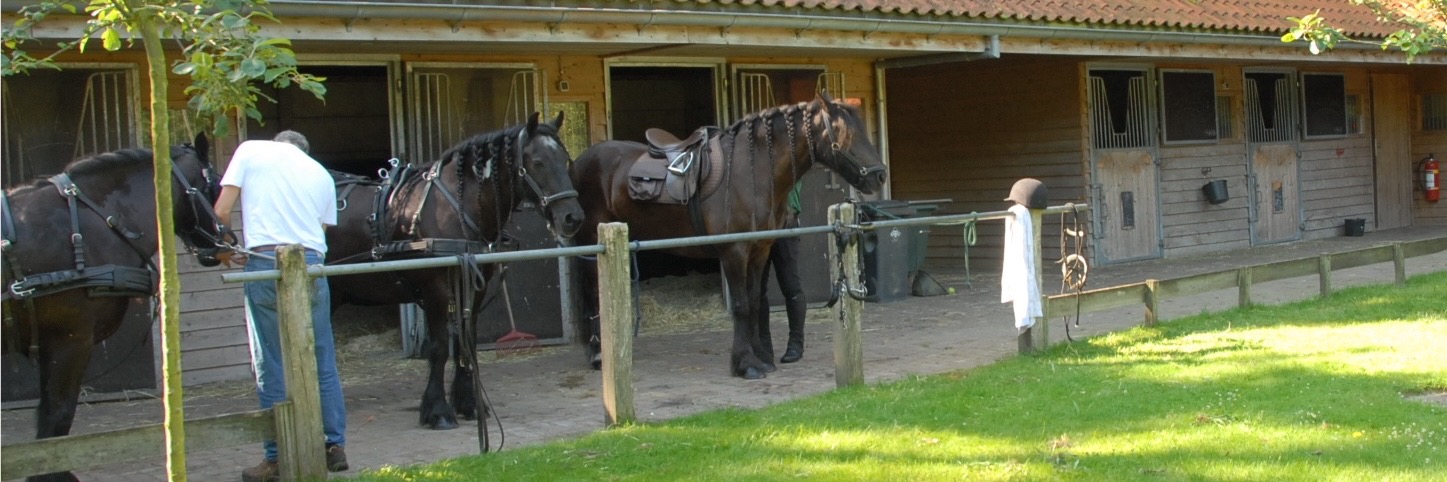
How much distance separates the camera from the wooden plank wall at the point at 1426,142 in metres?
20.3

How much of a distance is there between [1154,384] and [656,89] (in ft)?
35.9

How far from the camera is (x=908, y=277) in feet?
44.0

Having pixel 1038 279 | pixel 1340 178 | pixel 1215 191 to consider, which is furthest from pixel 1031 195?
pixel 1340 178

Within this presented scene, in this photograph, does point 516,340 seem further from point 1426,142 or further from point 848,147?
point 1426,142

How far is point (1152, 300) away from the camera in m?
9.48

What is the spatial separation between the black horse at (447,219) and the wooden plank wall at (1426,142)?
17.1 metres

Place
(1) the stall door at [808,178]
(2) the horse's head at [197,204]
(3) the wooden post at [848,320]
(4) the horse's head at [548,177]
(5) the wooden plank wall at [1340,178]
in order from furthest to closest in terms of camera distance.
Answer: (5) the wooden plank wall at [1340,178], (1) the stall door at [808,178], (3) the wooden post at [848,320], (4) the horse's head at [548,177], (2) the horse's head at [197,204]

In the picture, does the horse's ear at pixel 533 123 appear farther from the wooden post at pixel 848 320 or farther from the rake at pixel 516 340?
the rake at pixel 516 340

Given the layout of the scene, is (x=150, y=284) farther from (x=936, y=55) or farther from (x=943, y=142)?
(x=943, y=142)

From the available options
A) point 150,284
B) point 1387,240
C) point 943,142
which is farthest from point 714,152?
point 1387,240

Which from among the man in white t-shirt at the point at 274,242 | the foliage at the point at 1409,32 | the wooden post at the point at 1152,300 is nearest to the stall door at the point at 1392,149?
the foliage at the point at 1409,32

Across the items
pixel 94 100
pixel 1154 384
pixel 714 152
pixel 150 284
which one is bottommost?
pixel 1154 384

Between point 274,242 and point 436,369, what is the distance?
4.30ft

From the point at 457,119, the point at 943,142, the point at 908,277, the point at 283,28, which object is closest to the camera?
the point at 283,28
